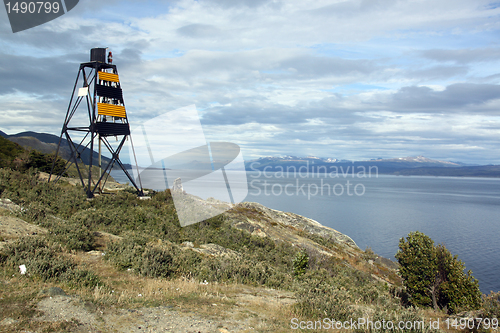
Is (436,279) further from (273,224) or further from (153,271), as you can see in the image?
(153,271)

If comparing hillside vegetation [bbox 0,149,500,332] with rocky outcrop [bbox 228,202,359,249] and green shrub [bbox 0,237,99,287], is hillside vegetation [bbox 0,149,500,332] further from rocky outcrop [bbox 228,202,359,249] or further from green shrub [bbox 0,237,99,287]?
rocky outcrop [bbox 228,202,359,249]

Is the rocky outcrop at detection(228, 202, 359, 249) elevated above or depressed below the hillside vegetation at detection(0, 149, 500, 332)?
below

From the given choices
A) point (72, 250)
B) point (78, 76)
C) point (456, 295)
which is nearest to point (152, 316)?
point (72, 250)

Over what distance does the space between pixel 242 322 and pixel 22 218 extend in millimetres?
11418

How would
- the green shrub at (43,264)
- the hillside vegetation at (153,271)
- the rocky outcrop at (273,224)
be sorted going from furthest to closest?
1. the rocky outcrop at (273,224)
2. the green shrub at (43,264)
3. the hillside vegetation at (153,271)

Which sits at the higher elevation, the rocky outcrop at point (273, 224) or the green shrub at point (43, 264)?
the green shrub at point (43, 264)

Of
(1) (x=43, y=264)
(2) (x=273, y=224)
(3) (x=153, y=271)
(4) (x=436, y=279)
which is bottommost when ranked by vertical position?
(4) (x=436, y=279)

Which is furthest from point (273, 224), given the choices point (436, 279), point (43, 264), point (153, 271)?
point (43, 264)

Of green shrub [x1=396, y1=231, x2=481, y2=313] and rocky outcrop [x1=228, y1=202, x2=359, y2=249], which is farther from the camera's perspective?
rocky outcrop [x1=228, y1=202, x2=359, y2=249]

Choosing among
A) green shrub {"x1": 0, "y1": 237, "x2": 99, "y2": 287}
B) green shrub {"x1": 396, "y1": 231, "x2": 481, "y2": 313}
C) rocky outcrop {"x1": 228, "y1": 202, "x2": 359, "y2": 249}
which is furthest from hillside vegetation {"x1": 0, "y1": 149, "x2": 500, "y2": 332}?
rocky outcrop {"x1": 228, "y1": 202, "x2": 359, "y2": 249}

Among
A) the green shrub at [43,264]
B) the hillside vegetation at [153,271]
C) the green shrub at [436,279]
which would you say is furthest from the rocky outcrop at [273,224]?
the green shrub at [43,264]

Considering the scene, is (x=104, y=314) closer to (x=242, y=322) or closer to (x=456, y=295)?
(x=242, y=322)

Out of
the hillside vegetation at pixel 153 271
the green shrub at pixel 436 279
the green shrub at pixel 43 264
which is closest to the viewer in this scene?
the hillside vegetation at pixel 153 271

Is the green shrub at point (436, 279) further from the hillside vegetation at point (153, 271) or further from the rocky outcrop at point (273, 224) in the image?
the rocky outcrop at point (273, 224)
